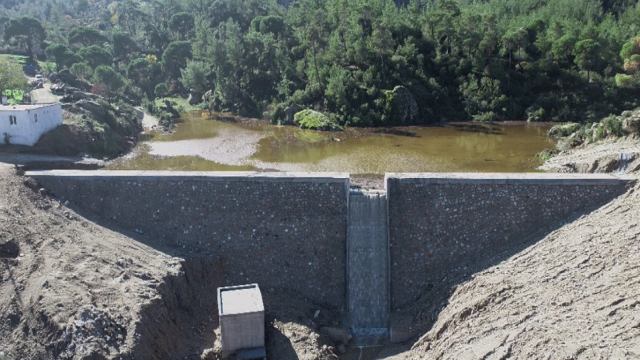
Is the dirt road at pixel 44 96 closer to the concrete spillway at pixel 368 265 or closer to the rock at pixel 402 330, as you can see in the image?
the concrete spillway at pixel 368 265

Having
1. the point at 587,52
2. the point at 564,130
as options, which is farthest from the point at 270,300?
the point at 587,52

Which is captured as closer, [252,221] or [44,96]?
[252,221]

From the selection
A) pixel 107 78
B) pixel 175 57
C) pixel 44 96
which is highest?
pixel 175 57

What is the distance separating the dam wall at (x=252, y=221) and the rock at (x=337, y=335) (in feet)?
4.28

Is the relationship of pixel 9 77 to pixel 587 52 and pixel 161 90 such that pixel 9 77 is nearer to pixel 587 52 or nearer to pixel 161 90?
pixel 161 90

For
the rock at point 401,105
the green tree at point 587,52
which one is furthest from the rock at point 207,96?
the green tree at point 587,52

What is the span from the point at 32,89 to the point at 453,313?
37896 mm

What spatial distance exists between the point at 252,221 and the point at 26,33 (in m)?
56.0

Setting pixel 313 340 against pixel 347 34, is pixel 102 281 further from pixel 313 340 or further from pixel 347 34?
pixel 347 34

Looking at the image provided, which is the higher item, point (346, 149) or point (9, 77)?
point (9, 77)

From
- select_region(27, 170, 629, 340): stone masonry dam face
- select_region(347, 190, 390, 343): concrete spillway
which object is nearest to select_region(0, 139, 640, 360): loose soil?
select_region(27, 170, 629, 340): stone masonry dam face

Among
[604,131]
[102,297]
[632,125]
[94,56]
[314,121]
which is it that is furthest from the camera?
[94,56]

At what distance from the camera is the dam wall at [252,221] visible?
17219 mm

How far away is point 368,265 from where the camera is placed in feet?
55.7
